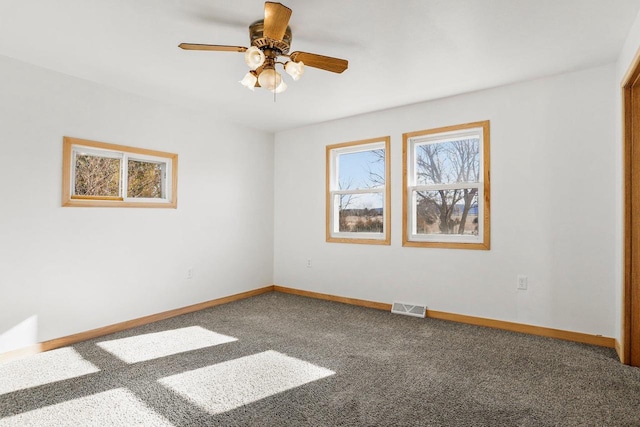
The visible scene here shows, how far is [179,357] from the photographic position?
2756 mm

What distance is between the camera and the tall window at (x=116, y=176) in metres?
3.21

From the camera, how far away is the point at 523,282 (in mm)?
3352

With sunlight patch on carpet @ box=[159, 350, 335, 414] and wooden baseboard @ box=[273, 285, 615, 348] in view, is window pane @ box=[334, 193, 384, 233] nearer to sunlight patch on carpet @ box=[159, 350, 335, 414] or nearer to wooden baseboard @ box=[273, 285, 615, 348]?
wooden baseboard @ box=[273, 285, 615, 348]

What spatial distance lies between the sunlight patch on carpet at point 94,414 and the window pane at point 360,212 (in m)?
3.12

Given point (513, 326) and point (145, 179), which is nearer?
point (513, 326)

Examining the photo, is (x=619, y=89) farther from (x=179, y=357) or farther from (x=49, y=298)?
(x=49, y=298)

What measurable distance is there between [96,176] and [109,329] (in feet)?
4.84

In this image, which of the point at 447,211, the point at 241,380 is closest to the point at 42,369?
the point at 241,380

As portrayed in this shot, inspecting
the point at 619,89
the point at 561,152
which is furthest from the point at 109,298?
the point at 619,89

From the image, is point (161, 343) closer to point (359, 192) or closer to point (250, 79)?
point (250, 79)

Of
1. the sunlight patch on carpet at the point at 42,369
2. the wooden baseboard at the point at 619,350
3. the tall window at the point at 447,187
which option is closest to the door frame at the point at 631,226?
the wooden baseboard at the point at 619,350

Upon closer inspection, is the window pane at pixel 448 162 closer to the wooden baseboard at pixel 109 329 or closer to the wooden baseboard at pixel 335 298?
the wooden baseboard at pixel 335 298

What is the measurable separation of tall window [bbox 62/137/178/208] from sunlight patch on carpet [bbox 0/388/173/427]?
178 cm

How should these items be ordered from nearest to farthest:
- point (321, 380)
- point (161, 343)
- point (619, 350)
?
1. point (321, 380)
2. point (619, 350)
3. point (161, 343)
